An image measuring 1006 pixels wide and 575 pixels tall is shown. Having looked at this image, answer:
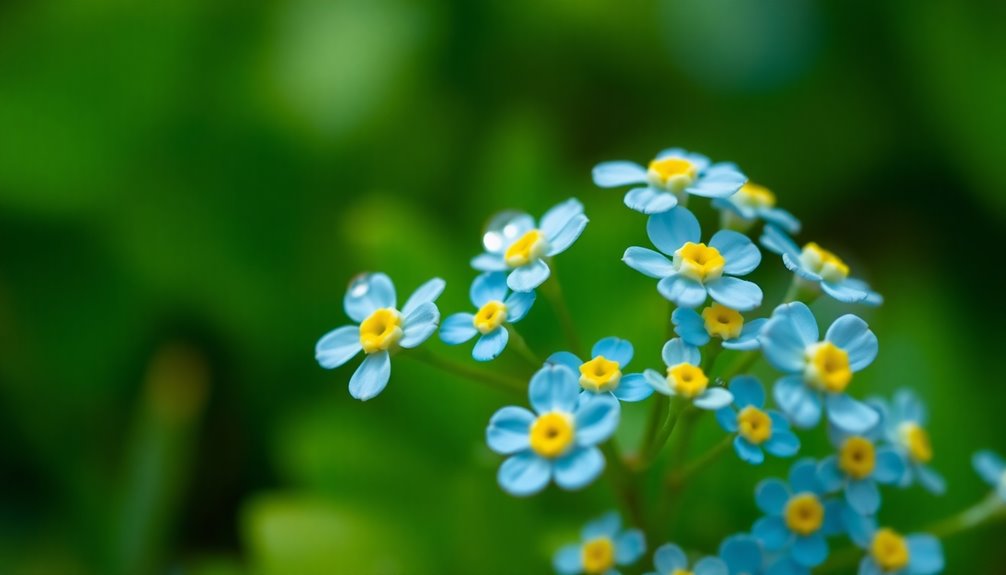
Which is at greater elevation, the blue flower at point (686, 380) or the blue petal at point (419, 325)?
the blue flower at point (686, 380)

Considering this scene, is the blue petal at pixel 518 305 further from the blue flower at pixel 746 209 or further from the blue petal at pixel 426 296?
the blue flower at pixel 746 209

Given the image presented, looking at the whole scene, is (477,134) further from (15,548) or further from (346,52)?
(15,548)

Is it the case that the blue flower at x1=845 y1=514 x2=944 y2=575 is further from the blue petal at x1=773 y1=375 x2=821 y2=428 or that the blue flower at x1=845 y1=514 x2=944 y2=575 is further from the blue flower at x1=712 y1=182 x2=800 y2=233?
the blue flower at x1=712 y1=182 x2=800 y2=233

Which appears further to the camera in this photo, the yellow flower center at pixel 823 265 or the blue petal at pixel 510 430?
the yellow flower center at pixel 823 265

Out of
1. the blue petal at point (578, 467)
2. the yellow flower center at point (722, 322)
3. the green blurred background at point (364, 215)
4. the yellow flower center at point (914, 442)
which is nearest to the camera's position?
the blue petal at point (578, 467)

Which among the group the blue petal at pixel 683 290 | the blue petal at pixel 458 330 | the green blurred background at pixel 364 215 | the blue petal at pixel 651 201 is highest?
the blue petal at pixel 651 201

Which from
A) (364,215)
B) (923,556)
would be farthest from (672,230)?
(364,215)

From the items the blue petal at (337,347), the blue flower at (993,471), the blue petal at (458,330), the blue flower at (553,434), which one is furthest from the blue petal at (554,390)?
the blue flower at (993,471)

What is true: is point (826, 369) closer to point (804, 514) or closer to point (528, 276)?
point (804, 514)

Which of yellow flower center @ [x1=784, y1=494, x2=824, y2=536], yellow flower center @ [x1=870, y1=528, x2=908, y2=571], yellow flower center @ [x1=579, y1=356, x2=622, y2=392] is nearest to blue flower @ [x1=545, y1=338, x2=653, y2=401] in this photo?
yellow flower center @ [x1=579, y1=356, x2=622, y2=392]

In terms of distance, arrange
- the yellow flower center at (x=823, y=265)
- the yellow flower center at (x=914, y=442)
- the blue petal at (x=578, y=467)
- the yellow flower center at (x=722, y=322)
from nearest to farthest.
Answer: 1. the blue petal at (x=578, y=467)
2. the yellow flower center at (x=722, y=322)
3. the yellow flower center at (x=823, y=265)
4. the yellow flower center at (x=914, y=442)
